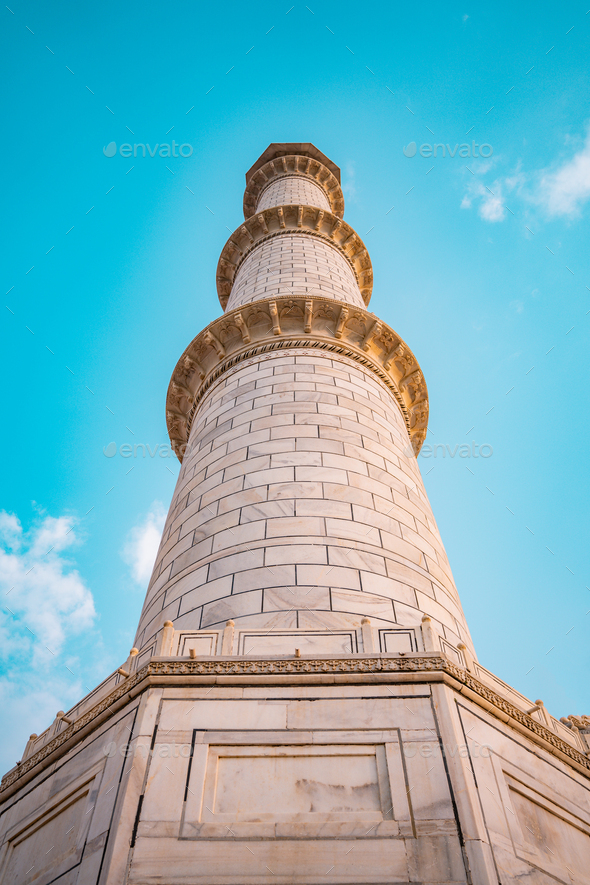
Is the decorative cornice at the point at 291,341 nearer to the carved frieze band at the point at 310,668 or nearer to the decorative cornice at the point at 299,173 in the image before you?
the carved frieze band at the point at 310,668

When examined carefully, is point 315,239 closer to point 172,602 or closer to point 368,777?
point 172,602

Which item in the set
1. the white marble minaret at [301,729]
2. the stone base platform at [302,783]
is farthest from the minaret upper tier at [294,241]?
the stone base platform at [302,783]

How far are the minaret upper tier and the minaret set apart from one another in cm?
32

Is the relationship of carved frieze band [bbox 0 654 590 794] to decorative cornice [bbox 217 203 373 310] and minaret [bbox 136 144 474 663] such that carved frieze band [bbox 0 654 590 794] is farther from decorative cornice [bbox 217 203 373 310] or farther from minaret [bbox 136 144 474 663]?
decorative cornice [bbox 217 203 373 310]

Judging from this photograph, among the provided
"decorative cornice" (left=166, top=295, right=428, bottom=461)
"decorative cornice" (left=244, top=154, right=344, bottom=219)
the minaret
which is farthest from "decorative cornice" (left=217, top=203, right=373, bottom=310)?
"decorative cornice" (left=166, top=295, right=428, bottom=461)

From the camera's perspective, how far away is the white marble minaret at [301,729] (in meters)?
4.82

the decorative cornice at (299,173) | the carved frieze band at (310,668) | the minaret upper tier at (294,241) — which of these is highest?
the decorative cornice at (299,173)

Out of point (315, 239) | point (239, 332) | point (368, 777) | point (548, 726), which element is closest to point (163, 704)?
point (368, 777)

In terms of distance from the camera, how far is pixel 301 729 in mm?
5539

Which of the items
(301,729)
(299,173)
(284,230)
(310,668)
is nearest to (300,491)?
(310,668)

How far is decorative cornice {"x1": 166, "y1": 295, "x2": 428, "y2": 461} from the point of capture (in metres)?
13.8

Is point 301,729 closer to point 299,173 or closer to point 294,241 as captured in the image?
point 294,241

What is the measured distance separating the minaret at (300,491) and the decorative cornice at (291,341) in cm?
3

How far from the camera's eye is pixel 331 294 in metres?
16.3
